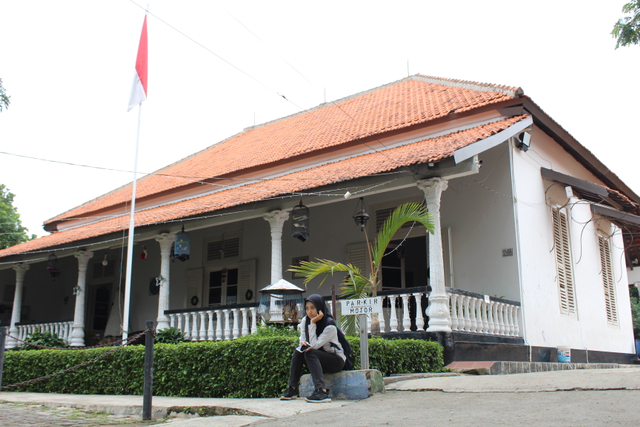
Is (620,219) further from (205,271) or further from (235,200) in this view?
(205,271)

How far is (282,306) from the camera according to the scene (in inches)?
405

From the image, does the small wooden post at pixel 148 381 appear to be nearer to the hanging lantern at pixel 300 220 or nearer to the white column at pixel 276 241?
the hanging lantern at pixel 300 220

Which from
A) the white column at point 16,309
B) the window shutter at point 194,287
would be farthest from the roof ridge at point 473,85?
the white column at point 16,309

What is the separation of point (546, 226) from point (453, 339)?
13.4ft

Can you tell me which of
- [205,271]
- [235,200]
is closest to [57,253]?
[205,271]

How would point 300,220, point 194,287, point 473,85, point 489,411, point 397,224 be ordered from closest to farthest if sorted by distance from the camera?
1. point 489,411
2. point 397,224
3. point 300,220
4. point 473,85
5. point 194,287

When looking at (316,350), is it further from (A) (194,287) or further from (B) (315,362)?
(A) (194,287)

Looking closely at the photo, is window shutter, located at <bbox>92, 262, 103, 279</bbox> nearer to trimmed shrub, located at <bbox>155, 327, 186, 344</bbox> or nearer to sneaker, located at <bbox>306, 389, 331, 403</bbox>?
trimmed shrub, located at <bbox>155, 327, 186, 344</bbox>

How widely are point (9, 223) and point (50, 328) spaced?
57.7 ft

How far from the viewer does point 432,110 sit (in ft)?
40.8

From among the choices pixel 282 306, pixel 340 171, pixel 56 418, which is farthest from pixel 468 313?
pixel 56 418

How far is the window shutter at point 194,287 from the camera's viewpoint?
14920 mm

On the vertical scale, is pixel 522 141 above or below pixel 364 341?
above

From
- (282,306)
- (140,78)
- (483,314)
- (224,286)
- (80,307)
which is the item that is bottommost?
(483,314)
